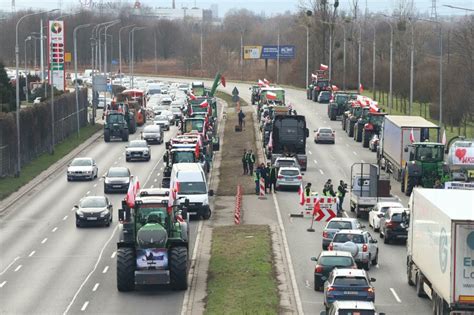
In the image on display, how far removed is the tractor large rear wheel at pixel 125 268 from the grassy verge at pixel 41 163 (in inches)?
982

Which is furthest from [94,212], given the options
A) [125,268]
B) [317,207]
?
[125,268]

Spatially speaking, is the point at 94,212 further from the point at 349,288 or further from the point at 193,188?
the point at 349,288

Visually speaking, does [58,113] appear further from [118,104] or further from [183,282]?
[183,282]

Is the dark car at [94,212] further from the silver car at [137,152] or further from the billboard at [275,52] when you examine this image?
the billboard at [275,52]

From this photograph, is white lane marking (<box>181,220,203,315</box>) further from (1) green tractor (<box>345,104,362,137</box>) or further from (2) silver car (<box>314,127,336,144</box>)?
(1) green tractor (<box>345,104,362,137</box>)

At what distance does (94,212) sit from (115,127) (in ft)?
130

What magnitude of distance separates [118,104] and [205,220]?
150 ft

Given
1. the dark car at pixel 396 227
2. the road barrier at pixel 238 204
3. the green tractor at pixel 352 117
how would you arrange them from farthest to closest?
the green tractor at pixel 352 117 < the road barrier at pixel 238 204 < the dark car at pixel 396 227

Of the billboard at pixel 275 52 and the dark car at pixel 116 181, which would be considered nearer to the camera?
the dark car at pixel 116 181

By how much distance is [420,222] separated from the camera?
114 feet

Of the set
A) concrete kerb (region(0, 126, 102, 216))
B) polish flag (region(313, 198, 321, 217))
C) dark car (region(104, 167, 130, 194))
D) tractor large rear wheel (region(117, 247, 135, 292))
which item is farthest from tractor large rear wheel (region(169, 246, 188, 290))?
dark car (region(104, 167, 130, 194))

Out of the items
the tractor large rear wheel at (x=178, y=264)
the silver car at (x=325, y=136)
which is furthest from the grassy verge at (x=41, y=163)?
the tractor large rear wheel at (x=178, y=264)

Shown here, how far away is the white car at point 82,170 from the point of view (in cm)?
6775

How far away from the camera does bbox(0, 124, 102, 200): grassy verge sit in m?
64.4
